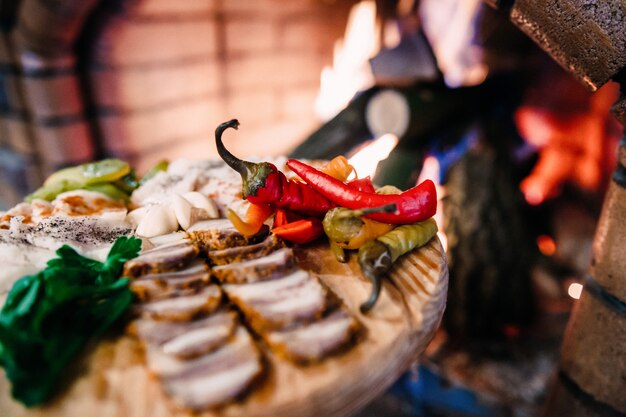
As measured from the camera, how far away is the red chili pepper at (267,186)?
1737 mm

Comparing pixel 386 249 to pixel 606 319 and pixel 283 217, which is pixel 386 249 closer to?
pixel 283 217

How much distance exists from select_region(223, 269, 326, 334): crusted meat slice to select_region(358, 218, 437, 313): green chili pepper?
18 centimetres

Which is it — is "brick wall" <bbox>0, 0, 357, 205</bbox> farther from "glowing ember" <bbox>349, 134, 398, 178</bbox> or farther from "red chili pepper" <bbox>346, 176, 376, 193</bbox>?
"red chili pepper" <bbox>346, 176, 376, 193</bbox>

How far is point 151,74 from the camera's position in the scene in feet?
15.3

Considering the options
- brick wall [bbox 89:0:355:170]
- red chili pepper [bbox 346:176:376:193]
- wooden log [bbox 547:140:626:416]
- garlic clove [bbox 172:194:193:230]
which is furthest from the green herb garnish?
brick wall [bbox 89:0:355:170]

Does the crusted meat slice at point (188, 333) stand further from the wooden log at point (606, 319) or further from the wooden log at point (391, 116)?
the wooden log at point (391, 116)

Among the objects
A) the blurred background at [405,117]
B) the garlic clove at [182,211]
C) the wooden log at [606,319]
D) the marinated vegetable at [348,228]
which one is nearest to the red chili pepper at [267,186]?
the marinated vegetable at [348,228]

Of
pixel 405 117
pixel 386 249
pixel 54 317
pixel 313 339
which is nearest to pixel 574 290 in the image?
pixel 405 117

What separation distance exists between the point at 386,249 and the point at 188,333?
776 millimetres

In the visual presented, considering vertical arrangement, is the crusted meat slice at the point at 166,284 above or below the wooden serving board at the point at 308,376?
above

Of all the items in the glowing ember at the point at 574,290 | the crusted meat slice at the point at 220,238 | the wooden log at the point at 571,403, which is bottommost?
the glowing ember at the point at 574,290

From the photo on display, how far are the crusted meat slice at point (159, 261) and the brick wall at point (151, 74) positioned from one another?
3153 millimetres

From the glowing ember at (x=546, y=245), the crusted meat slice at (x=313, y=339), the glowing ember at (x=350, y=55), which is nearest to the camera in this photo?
the crusted meat slice at (x=313, y=339)

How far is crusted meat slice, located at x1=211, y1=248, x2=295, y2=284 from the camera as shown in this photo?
4.85 ft
